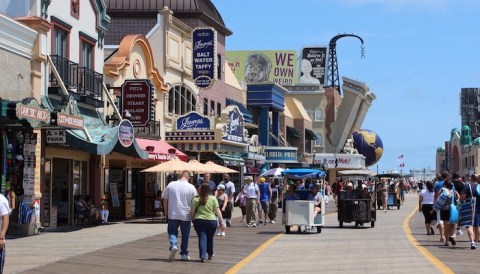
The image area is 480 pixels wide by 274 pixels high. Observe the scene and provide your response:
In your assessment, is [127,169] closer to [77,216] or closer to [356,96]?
[77,216]

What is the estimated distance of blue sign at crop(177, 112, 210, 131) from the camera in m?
38.4

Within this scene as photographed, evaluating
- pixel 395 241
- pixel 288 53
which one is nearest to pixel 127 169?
pixel 395 241

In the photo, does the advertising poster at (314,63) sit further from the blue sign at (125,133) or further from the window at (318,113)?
the blue sign at (125,133)

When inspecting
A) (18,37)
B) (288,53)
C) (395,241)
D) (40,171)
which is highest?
(288,53)

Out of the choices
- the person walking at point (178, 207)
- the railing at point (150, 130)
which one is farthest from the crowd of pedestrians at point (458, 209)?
the railing at point (150, 130)

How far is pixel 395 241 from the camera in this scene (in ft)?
71.3

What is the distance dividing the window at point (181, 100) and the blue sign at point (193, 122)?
998mm

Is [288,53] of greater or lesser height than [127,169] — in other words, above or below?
above

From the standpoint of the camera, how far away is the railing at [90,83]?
90.3 ft

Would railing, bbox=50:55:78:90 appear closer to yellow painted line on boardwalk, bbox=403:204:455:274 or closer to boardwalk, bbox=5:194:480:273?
boardwalk, bbox=5:194:480:273

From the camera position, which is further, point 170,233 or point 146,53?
point 146,53

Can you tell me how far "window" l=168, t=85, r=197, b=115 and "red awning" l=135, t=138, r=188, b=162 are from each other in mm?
3587

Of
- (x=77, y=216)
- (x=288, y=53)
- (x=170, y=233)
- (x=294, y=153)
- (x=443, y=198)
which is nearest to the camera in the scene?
(x=170, y=233)

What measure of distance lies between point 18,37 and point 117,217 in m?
12.1
